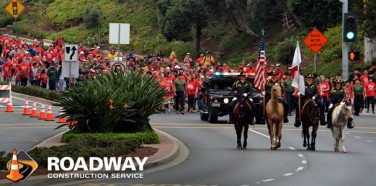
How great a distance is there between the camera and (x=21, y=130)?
35.4 meters

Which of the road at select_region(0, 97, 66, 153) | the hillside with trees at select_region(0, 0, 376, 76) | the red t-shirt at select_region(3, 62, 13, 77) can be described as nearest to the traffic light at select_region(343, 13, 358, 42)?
the hillside with trees at select_region(0, 0, 376, 76)

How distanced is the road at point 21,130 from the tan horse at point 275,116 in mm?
6562

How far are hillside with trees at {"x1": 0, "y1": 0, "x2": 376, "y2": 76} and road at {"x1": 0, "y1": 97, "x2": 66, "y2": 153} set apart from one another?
18901 mm

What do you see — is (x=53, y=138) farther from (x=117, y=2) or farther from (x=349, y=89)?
(x=117, y=2)

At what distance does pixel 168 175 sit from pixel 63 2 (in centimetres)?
6935

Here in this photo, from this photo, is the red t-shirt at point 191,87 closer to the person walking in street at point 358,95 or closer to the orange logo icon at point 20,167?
the person walking in street at point 358,95

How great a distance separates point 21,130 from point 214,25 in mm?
39853

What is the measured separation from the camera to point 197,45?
6819 cm

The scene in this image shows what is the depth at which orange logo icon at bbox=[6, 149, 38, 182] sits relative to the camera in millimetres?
19094

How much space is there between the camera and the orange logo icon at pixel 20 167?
19.1 metres

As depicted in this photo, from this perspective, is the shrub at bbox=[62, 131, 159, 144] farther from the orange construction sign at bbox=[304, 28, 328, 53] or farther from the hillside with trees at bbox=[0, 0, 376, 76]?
the hillside with trees at bbox=[0, 0, 376, 76]

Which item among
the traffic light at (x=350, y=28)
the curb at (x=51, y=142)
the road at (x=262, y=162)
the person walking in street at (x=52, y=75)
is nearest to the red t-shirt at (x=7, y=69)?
the person walking in street at (x=52, y=75)

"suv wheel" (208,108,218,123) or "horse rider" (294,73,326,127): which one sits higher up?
"horse rider" (294,73,326,127)

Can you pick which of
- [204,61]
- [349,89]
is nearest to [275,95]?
[349,89]
